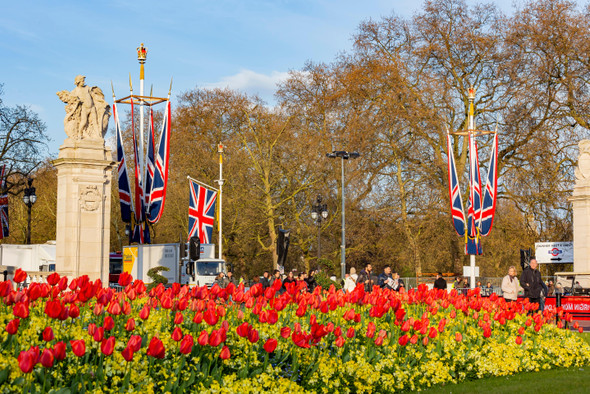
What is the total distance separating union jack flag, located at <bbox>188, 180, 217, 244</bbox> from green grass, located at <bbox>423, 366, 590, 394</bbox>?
30445 millimetres

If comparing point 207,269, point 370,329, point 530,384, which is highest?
point 207,269

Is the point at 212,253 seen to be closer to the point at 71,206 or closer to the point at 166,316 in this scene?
the point at 71,206

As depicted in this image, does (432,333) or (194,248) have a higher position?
(194,248)

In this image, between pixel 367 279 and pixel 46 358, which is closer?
pixel 46 358

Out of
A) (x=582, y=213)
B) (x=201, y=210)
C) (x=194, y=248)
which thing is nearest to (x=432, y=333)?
(x=194, y=248)

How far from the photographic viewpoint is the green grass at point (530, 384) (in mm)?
10383

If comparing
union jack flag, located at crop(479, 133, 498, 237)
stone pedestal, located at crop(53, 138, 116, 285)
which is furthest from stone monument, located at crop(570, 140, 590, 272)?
stone pedestal, located at crop(53, 138, 116, 285)

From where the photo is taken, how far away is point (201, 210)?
42.0 meters

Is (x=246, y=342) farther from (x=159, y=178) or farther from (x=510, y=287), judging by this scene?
(x=159, y=178)

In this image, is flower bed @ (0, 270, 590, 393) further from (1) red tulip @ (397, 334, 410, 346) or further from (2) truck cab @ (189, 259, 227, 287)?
(2) truck cab @ (189, 259, 227, 287)

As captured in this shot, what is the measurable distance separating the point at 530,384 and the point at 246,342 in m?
4.00

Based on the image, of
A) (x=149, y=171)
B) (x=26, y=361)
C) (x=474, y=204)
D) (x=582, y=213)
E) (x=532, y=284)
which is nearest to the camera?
(x=26, y=361)

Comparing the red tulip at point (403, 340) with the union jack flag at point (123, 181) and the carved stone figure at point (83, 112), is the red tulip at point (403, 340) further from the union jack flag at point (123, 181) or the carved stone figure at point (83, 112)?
the union jack flag at point (123, 181)

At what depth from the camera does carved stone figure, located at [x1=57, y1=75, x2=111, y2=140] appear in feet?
86.1
